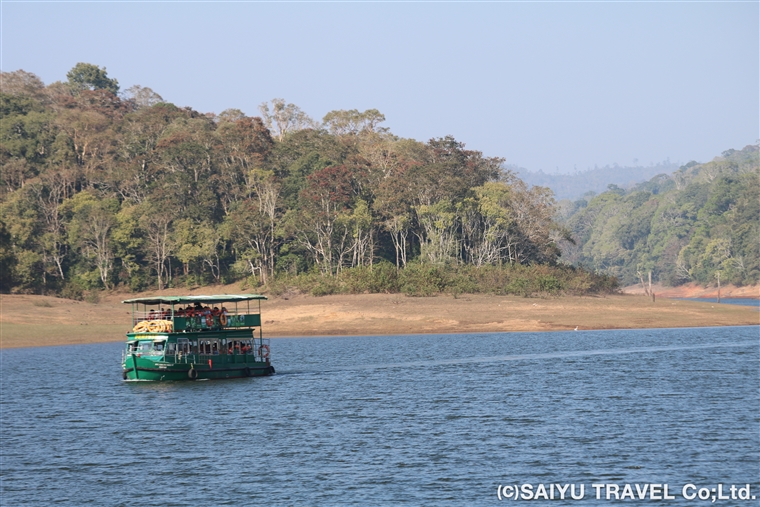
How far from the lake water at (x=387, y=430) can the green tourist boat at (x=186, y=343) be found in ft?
3.33

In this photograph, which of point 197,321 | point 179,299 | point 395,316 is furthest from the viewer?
point 395,316

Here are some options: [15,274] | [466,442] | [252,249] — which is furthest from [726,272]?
[466,442]

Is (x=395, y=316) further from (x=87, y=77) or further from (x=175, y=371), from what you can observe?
(x=87, y=77)

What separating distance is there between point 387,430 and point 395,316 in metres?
50.8

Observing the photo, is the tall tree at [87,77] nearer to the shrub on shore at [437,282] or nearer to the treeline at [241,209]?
the treeline at [241,209]

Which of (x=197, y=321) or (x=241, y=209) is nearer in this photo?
(x=197, y=321)

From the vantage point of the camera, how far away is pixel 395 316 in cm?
9206

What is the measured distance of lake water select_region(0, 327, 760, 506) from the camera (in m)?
31.9

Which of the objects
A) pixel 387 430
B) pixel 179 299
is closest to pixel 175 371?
pixel 179 299

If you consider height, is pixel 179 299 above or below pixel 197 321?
above

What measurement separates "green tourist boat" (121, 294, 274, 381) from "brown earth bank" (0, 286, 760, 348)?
28.1 m

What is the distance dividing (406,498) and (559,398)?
20530mm

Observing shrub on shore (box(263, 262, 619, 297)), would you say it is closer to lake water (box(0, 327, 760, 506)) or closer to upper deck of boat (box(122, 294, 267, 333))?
lake water (box(0, 327, 760, 506))

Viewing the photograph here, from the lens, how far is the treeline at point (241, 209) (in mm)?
118688
